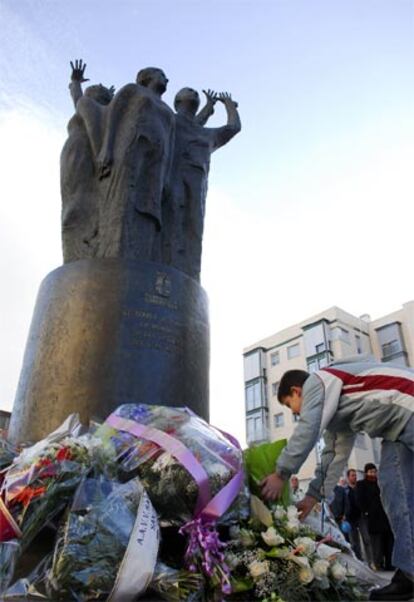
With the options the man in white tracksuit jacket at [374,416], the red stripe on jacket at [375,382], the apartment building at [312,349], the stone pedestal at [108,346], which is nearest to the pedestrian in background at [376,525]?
the stone pedestal at [108,346]

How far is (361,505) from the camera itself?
24.9ft

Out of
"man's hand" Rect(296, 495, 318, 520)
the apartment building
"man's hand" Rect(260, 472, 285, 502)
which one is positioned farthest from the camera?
the apartment building

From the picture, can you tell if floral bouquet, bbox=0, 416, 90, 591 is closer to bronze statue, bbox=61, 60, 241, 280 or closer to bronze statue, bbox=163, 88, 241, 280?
bronze statue, bbox=61, 60, 241, 280

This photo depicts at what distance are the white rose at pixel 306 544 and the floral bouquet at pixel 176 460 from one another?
0.30 metres

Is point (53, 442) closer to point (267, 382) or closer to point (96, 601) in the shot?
point (96, 601)

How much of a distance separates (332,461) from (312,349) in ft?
119

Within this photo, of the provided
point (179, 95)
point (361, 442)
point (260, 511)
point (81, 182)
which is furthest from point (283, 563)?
point (361, 442)

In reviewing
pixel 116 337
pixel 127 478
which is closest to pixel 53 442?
pixel 127 478

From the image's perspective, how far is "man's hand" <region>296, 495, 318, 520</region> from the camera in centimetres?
299

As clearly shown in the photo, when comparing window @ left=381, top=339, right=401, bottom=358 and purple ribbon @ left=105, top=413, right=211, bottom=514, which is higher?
window @ left=381, top=339, right=401, bottom=358

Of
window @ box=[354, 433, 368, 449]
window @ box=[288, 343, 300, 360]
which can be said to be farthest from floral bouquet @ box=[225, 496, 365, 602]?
window @ box=[288, 343, 300, 360]

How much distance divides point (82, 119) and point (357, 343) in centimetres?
3716

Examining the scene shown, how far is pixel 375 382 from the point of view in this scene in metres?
3.22

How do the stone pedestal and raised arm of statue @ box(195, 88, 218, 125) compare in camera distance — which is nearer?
the stone pedestal
